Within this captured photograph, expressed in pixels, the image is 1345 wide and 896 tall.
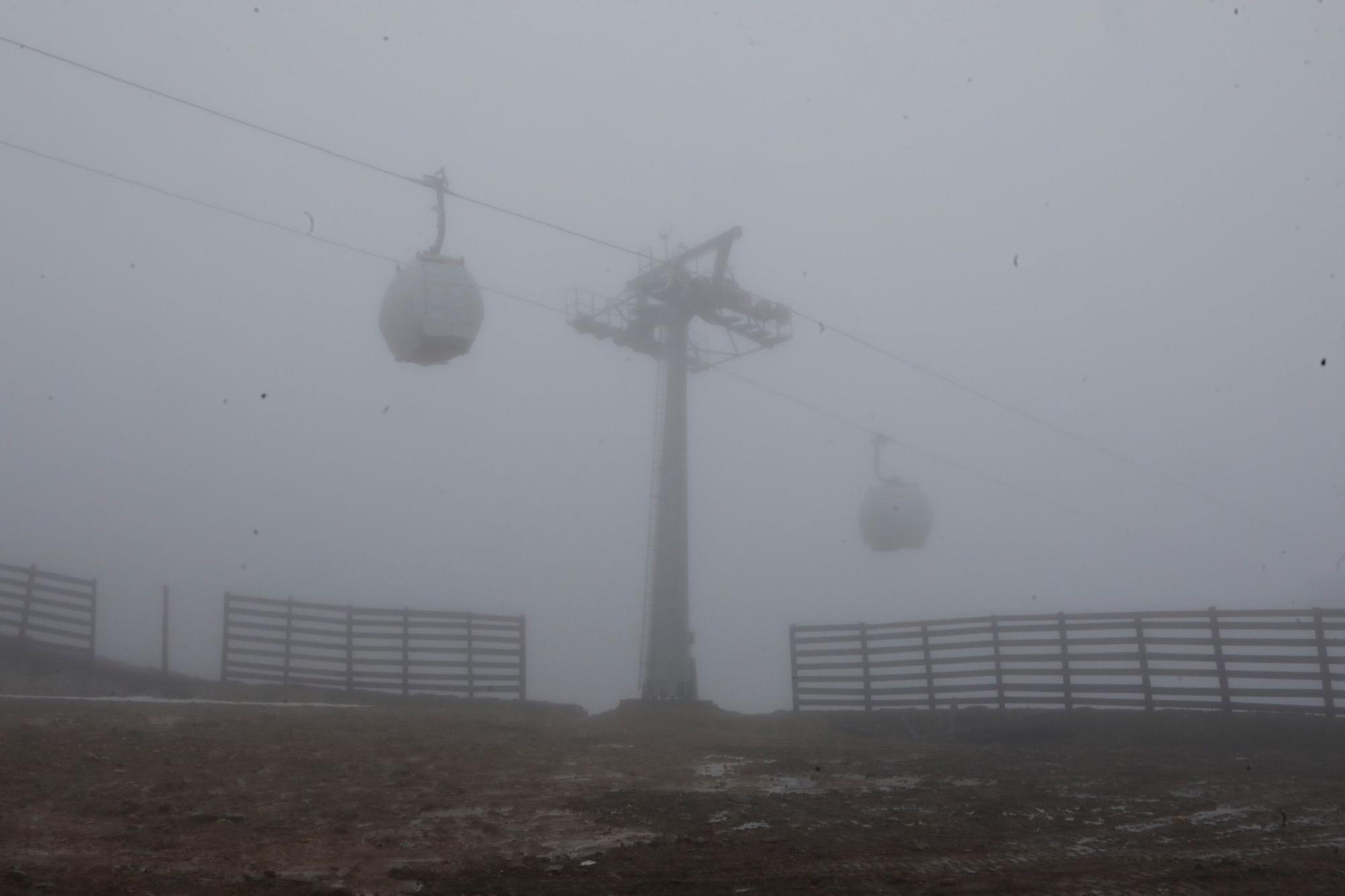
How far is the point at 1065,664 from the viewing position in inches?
608

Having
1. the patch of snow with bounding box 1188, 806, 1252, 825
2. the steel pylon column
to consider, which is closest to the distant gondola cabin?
the steel pylon column

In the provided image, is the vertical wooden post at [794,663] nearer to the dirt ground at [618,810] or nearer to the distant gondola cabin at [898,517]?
the dirt ground at [618,810]

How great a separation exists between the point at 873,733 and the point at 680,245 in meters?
12.4

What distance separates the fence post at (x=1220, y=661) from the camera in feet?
45.4

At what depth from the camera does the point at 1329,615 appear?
1314 centimetres

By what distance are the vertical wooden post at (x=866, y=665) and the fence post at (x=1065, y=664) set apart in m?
3.36

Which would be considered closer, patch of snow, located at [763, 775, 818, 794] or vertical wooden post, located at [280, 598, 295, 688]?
patch of snow, located at [763, 775, 818, 794]

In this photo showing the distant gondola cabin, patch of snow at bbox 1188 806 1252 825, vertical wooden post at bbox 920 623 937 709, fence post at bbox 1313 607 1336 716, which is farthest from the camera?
the distant gondola cabin

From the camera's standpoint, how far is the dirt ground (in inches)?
219

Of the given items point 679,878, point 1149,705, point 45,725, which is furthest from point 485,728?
point 1149,705

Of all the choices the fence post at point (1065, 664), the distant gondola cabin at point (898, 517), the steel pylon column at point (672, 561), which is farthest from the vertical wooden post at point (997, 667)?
the distant gondola cabin at point (898, 517)

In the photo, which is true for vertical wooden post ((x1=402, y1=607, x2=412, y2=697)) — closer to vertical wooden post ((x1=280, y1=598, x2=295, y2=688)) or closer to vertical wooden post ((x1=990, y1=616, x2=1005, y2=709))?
vertical wooden post ((x1=280, y1=598, x2=295, y2=688))

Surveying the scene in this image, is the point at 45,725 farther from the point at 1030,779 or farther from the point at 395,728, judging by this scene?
the point at 1030,779

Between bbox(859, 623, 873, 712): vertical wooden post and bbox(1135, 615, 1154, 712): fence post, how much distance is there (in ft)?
14.6
